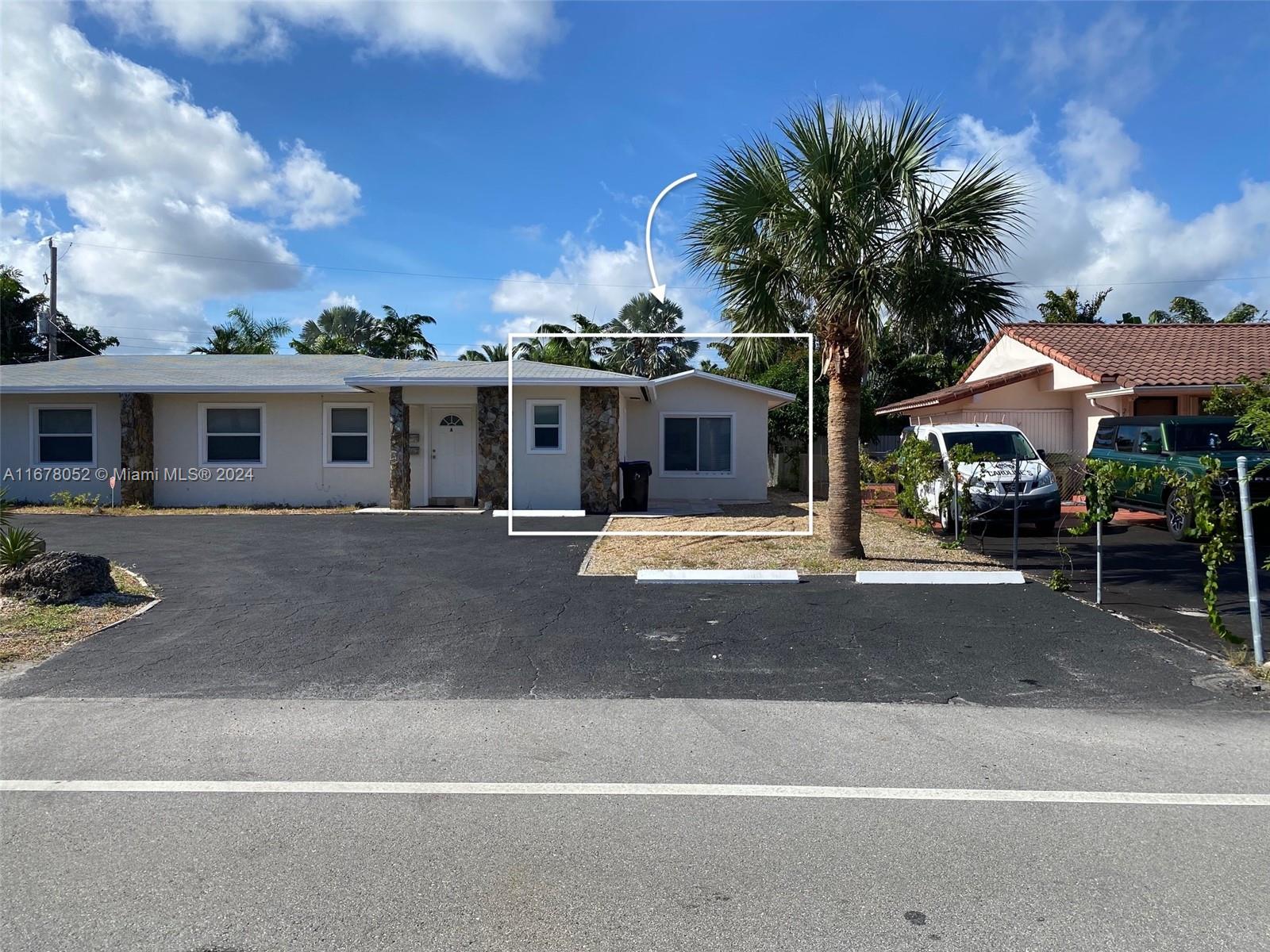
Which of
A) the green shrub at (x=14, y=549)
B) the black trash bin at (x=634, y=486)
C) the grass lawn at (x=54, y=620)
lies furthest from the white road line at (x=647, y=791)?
the black trash bin at (x=634, y=486)

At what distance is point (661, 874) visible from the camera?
147 inches

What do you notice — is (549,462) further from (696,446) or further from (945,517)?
(945,517)

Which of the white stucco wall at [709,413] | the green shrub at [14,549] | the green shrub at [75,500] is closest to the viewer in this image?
the green shrub at [14,549]

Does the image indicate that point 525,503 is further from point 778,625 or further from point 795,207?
point 778,625

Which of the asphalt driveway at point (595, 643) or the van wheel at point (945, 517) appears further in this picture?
the van wheel at point (945, 517)

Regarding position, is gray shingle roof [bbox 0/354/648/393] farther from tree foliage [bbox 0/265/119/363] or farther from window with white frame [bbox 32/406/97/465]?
tree foliage [bbox 0/265/119/363]

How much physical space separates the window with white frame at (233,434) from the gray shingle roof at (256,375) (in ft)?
2.33

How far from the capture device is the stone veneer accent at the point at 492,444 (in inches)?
725

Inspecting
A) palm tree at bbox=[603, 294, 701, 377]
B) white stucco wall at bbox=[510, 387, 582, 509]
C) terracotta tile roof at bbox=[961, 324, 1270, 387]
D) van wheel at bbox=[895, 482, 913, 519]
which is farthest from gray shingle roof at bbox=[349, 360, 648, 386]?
palm tree at bbox=[603, 294, 701, 377]

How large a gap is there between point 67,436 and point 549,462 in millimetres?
11054

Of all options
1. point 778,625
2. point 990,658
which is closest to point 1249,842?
point 990,658

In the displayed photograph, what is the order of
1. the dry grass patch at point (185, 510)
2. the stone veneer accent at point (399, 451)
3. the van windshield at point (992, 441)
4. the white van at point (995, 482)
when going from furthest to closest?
Answer: the stone veneer accent at point (399, 451), the dry grass patch at point (185, 510), the van windshield at point (992, 441), the white van at point (995, 482)

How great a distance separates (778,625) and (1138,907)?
491 centimetres

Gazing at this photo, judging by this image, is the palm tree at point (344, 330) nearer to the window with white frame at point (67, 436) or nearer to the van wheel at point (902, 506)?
the window with white frame at point (67, 436)
